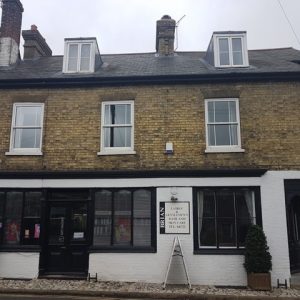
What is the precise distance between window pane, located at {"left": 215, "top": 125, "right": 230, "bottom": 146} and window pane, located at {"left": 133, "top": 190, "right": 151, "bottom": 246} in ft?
9.36

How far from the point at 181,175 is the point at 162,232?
6.13ft

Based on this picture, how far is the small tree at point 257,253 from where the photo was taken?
10.6m

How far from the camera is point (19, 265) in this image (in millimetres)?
11797

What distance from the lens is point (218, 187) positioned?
11.9 meters

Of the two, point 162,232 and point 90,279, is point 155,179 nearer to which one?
point 162,232

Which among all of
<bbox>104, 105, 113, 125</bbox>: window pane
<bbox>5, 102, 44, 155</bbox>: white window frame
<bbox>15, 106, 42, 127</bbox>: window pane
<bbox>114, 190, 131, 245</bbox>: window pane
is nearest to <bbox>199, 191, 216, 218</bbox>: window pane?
<bbox>114, 190, 131, 245</bbox>: window pane

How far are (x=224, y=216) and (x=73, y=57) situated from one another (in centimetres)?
782

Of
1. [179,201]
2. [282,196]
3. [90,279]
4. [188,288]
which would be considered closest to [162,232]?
[179,201]

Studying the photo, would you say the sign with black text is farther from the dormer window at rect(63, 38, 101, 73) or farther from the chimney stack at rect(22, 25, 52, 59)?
the chimney stack at rect(22, 25, 52, 59)

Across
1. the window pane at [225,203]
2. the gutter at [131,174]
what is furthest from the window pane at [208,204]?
the gutter at [131,174]

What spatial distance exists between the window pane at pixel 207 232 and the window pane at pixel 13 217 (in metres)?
5.86

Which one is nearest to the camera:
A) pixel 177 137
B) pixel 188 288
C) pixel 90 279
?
pixel 188 288

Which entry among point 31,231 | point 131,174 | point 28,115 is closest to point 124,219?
point 131,174

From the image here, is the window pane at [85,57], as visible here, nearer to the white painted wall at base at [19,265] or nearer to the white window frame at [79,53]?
the white window frame at [79,53]
